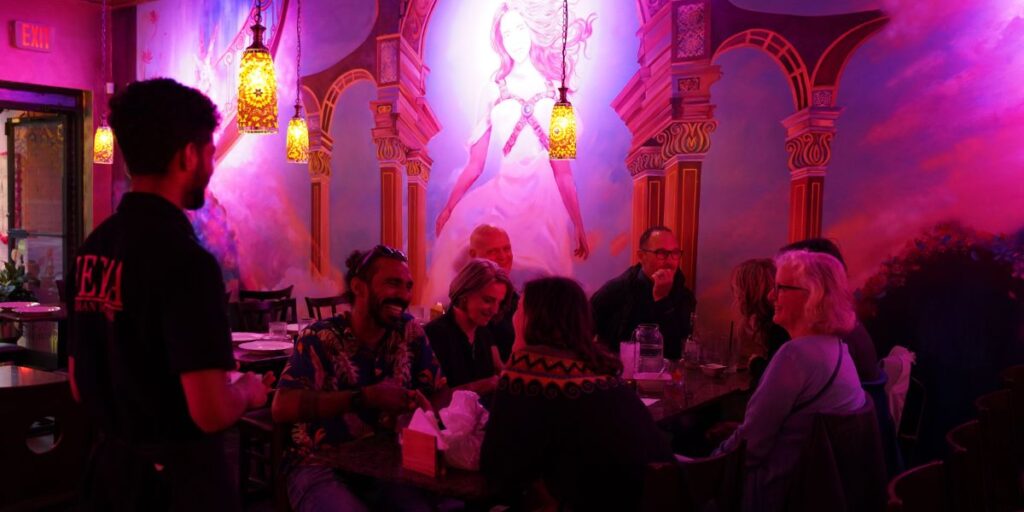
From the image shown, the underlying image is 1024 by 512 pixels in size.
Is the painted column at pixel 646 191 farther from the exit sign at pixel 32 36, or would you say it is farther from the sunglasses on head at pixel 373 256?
the exit sign at pixel 32 36

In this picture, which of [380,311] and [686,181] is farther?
[686,181]

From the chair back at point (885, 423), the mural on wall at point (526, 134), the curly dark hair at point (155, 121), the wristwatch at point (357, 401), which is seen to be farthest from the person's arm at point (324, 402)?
the mural on wall at point (526, 134)

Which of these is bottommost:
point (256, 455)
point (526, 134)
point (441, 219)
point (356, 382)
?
point (256, 455)

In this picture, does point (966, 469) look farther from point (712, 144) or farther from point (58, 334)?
point (58, 334)

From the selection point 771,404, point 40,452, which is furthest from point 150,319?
point 40,452

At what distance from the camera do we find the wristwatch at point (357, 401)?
244cm

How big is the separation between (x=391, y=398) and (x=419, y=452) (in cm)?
30

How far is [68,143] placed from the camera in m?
8.11

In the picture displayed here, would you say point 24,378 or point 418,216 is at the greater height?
point 418,216

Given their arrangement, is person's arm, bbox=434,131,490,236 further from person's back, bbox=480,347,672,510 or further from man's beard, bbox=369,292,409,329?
person's back, bbox=480,347,672,510

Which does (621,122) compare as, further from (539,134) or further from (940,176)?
(940,176)

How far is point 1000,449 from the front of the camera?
2551 millimetres

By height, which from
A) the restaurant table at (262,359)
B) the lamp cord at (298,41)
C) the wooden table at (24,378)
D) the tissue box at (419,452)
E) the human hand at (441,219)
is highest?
the lamp cord at (298,41)

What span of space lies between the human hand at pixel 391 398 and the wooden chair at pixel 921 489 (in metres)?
1.39
